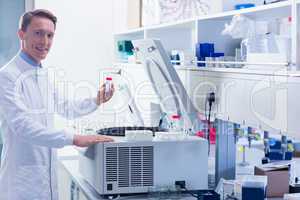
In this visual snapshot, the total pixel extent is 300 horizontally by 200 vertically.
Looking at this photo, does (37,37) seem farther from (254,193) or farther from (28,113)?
(254,193)

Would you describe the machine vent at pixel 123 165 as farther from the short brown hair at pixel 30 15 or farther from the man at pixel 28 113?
the short brown hair at pixel 30 15

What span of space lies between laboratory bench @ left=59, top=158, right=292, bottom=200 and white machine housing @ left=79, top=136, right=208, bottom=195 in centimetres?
4

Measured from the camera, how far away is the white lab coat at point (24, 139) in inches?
94.1

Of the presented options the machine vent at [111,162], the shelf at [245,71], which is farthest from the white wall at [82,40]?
the machine vent at [111,162]

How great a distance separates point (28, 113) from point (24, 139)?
14cm

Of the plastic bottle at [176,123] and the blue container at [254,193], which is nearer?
the blue container at [254,193]

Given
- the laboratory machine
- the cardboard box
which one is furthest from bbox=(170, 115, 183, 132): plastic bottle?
the cardboard box

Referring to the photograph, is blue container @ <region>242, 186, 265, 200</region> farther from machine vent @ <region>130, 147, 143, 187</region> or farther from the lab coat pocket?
the lab coat pocket

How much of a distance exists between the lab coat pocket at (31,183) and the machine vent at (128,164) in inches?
24.0

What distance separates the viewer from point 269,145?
2662 millimetres

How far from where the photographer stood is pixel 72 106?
301 centimetres

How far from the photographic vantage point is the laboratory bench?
7.07 feet

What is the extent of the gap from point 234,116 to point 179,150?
0.30 meters

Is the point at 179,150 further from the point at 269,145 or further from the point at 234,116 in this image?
the point at 269,145
